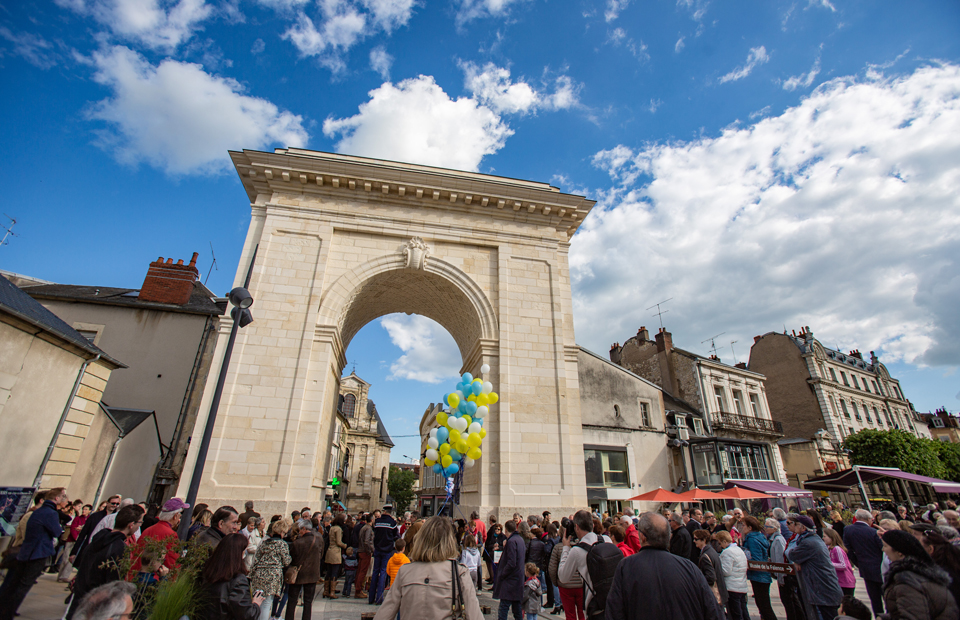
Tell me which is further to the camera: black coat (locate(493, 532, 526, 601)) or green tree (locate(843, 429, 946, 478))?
green tree (locate(843, 429, 946, 478))

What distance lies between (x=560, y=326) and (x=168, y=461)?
13.2 metres

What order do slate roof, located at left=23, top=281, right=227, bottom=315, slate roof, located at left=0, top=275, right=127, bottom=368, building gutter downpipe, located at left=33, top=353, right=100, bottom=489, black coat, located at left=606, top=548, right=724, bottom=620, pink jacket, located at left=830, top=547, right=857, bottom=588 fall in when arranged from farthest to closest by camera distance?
slate roof, located at left=23, top=281, right=227, bottom=315
building gutter downpipe, located at left=33, top=353, right=100, bottom=489
slate roof, located at left=0, top=275, right=127, bottom=368
pink jacket, located at left=830, top=547, right=857, bottom=588
black coat, located at left=606, top=548, right=724, bottom=620

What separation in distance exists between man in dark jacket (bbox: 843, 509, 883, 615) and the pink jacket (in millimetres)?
243

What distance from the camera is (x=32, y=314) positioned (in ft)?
26.0

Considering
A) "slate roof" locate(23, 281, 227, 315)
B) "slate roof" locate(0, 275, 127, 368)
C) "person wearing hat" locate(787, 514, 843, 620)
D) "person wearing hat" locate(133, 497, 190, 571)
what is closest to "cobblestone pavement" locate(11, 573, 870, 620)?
"person wearing hat" locate(133, 497, 190, 571)

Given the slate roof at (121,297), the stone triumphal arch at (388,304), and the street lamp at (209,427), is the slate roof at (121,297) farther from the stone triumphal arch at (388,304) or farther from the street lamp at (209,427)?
the street lamp at (209,427)

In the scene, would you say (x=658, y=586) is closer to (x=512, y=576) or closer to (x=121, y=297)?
(x=512, y=576)

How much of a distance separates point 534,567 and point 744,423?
24316mm

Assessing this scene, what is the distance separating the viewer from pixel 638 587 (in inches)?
105

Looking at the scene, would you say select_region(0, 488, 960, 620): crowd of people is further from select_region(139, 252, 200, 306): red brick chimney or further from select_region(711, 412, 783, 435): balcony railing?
select_region(711, 412, 783, 435): balcony railing

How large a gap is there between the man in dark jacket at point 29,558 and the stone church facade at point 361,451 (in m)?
33.9

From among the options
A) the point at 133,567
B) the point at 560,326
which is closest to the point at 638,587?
the point at 133,567

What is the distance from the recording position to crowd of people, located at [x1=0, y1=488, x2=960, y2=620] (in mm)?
2689

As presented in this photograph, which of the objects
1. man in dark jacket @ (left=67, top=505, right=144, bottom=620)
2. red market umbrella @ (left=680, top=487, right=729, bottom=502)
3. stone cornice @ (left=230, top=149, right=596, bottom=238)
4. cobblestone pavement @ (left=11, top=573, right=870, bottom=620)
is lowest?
cobblestone pavement @ (left=11, top=573, right=870, bottom=620)
